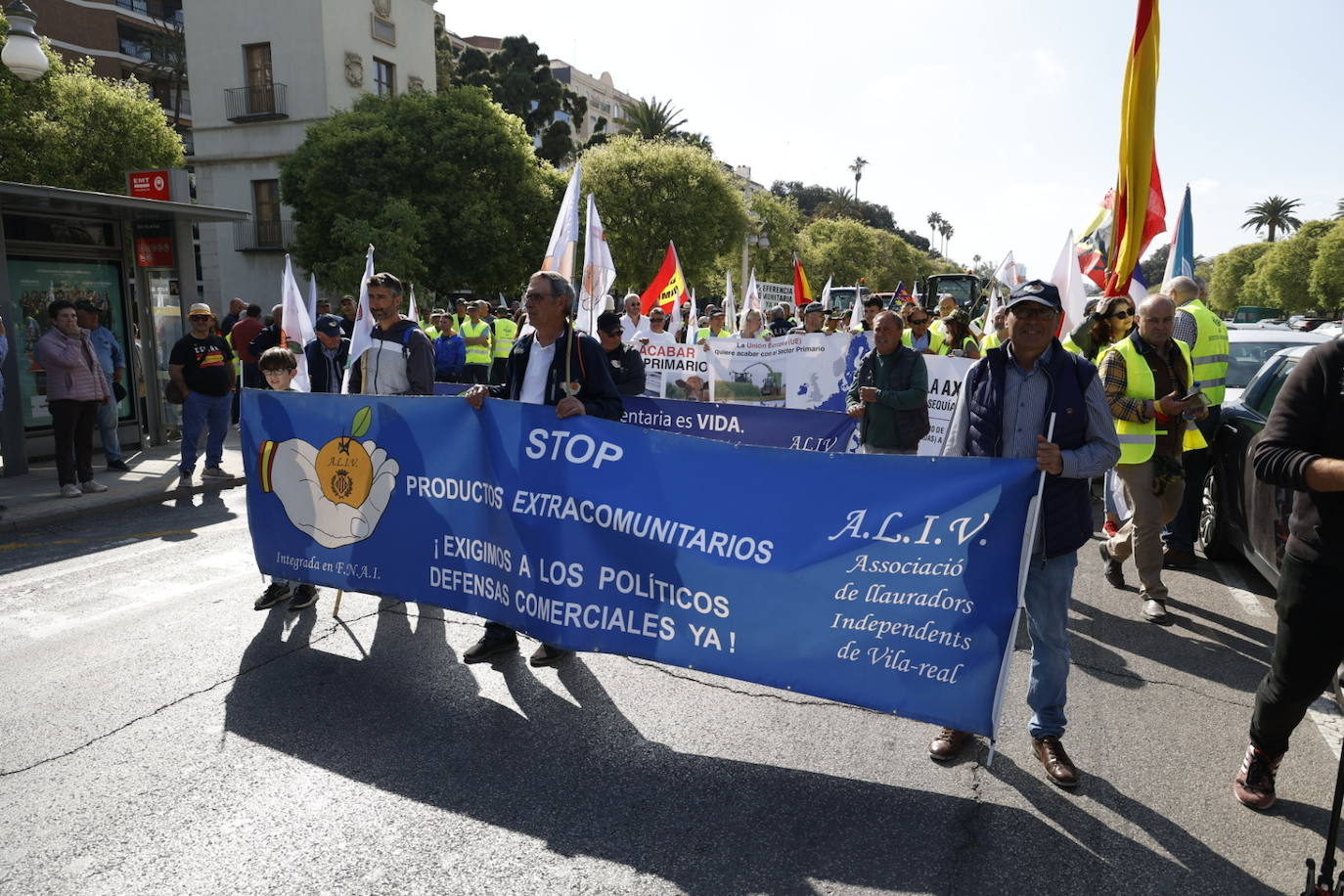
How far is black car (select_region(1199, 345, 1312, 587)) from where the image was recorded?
17.3 ft

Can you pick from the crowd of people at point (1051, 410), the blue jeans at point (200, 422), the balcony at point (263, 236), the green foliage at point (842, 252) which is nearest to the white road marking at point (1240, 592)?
the crowd of people at point (1051, 410)

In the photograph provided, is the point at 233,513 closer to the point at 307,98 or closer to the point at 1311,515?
the point at 1311,515

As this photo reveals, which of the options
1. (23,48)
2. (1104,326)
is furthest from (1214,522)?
(23,48)

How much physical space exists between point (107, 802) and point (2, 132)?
1318 inches

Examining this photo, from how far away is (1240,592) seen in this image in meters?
6.22

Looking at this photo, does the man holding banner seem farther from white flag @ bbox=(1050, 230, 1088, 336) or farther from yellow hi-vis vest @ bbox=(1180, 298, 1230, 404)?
yellow hi-vis vest @ bbox=(1180, 298, 1230, 404)

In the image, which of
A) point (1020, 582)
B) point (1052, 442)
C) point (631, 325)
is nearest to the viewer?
point (1020, 582)

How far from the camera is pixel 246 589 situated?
625cm

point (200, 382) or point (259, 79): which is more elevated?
point (259, 79)

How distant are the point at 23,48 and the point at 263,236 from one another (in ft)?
84.6

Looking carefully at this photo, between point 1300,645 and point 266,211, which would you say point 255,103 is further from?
point 1300,645

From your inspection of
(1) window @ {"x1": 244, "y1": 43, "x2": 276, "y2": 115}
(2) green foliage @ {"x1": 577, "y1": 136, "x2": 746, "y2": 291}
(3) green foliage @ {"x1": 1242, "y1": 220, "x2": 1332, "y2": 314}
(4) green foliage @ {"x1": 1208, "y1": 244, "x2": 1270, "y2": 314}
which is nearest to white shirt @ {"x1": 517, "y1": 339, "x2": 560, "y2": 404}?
(2) green foliage @ {"x1": 577, "y1": 136, "x2": 746, "y2": 291}

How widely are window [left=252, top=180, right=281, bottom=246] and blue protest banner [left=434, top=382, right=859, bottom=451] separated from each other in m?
31.6

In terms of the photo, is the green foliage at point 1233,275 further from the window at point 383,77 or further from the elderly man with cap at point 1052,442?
the elderly man with cap at point 1052,442
